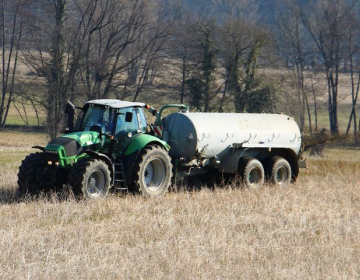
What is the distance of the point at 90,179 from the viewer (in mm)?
11562

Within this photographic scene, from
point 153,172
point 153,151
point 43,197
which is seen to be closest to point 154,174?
point 153,172

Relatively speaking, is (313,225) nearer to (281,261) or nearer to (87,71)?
(281,261)

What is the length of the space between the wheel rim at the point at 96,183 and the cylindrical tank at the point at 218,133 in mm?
2543

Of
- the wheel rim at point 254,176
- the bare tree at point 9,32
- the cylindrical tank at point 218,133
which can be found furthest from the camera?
the bare tree at point 9,32

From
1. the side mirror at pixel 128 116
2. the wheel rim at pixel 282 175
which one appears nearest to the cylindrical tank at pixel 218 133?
the wheel rim at pixel 282 175

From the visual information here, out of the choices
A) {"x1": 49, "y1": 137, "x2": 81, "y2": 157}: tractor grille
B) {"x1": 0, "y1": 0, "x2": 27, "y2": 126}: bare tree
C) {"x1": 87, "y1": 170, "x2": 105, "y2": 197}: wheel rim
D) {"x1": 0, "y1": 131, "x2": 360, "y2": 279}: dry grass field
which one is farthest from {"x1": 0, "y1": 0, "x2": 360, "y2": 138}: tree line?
{"x1": 0, "y1": 131, "x2": 360, "y2": 279}: dry grass field

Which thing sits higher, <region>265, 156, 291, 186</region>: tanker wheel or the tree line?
the tree line

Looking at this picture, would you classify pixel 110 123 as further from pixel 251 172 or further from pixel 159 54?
pixel 159 54

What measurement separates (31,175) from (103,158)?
4.28 feet

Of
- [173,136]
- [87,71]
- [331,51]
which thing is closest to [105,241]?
[173,136]

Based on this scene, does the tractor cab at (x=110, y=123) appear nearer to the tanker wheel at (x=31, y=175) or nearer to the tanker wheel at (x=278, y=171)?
the tanker wheel at (x=31, y=175)

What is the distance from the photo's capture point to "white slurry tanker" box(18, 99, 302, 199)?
11695 millimetres

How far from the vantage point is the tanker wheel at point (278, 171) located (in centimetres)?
1516

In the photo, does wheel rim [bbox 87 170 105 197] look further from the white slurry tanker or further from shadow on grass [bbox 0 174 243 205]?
shadow on grass [bbox 0 174 243 205]
